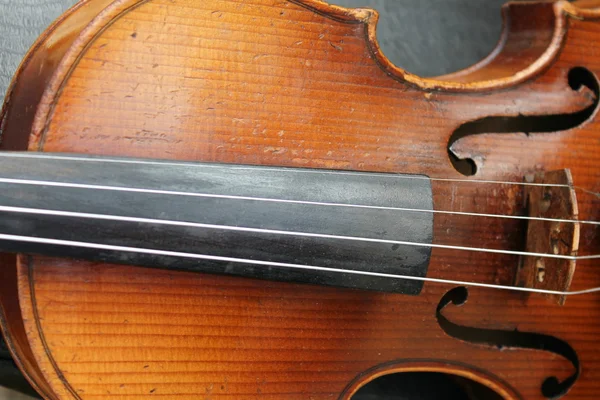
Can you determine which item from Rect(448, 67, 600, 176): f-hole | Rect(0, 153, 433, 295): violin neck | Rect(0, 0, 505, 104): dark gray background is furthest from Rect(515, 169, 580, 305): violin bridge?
Rect(0, 0, 505, 104): dark gray background

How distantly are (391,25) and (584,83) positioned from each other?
53 centimetres

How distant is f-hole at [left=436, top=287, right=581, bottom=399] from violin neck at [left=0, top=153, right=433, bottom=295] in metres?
0.18

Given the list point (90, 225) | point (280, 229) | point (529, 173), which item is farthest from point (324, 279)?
point (529, 173)

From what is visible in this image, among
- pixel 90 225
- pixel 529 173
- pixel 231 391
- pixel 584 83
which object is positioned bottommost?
pixel 231 391

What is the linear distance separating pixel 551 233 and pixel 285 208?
0.50 metres

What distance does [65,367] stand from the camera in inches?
33.4

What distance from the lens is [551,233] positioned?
996 mm

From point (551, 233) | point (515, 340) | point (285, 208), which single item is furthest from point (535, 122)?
point (285, 208)

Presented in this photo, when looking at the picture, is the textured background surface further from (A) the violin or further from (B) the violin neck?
(B) the violin neck

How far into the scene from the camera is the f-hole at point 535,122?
106 centimetres

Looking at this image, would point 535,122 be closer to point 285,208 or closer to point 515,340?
point 515,340

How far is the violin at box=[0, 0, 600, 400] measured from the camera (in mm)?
812

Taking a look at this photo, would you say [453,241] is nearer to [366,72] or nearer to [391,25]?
[366,72]

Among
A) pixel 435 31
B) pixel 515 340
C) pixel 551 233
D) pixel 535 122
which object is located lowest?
pixel 515 340
